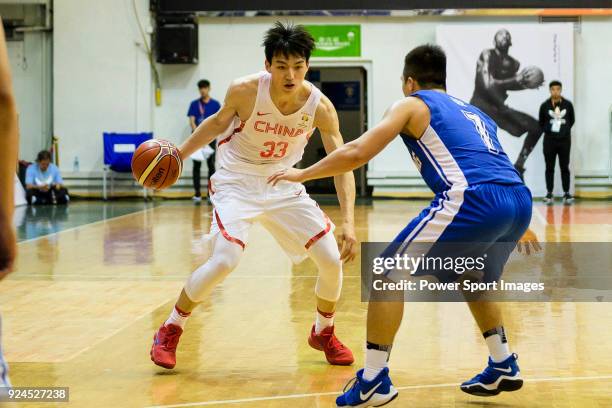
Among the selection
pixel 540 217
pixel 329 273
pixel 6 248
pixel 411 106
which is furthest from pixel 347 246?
pixel 540 217

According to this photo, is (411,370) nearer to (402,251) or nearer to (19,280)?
(402,251)

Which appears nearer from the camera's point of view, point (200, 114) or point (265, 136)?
point (265, 136)

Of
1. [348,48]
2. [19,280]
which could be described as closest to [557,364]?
[19,280]

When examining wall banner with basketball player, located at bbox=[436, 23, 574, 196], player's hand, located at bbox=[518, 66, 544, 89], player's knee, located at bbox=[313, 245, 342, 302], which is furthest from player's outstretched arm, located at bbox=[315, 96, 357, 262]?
player's hand, located at bbox=[518, 66, 544, 89]

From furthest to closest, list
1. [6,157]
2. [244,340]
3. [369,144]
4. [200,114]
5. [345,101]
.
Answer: [345,101], [200,114], [244,340], [369,144], [6,157]

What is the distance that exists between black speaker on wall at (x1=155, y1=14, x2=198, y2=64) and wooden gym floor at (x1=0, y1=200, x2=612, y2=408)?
8962 mm

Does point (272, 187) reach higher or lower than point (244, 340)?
higher

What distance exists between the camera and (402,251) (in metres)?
3.98

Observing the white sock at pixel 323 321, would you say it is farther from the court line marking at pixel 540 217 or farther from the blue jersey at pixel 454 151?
the court line marking at pixel 540 217

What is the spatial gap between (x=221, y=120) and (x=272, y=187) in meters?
0.46

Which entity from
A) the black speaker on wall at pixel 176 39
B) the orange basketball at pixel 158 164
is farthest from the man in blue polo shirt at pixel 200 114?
the orange basketball at pixel 158 164

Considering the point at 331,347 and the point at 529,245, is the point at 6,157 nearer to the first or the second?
the point at 331,347

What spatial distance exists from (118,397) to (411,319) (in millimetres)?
2423

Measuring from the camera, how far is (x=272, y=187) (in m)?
5.03
